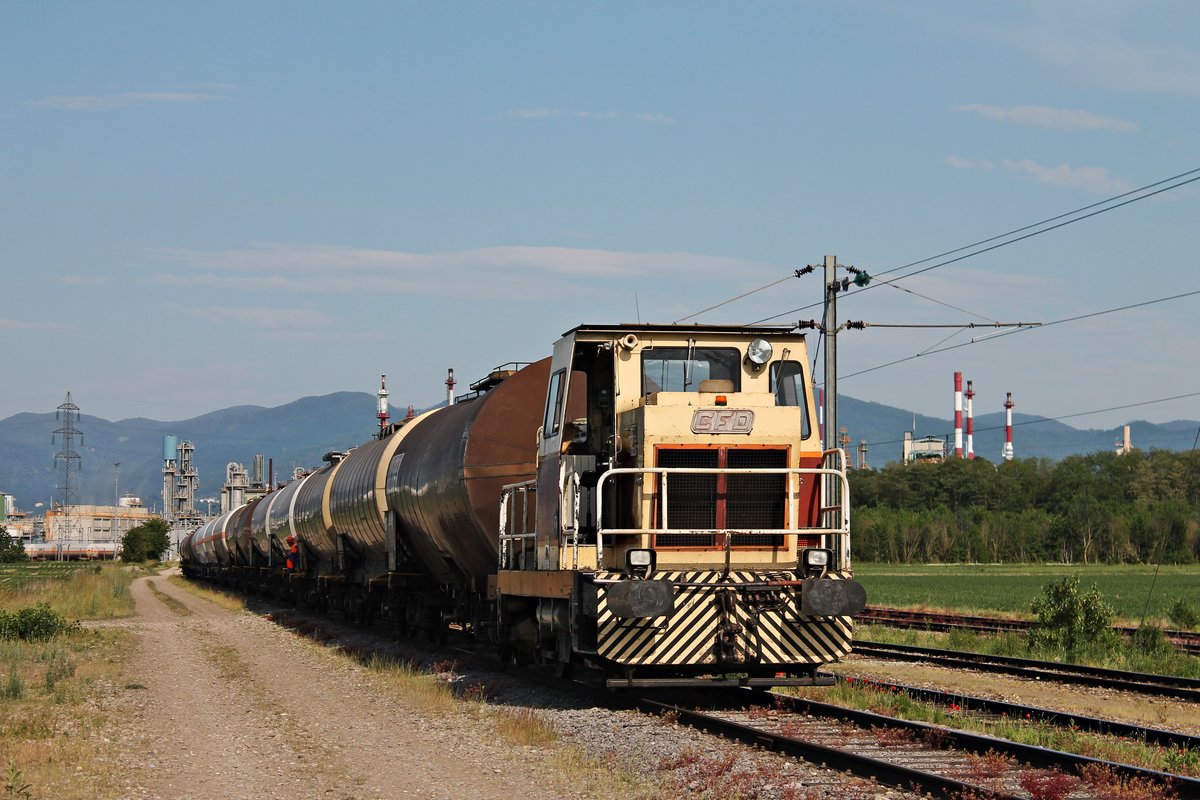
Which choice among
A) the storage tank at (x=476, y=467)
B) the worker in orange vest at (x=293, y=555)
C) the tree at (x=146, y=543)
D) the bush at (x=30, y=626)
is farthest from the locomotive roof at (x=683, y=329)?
the tree at (x=146, y=543)

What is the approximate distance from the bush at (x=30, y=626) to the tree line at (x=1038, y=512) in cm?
6456

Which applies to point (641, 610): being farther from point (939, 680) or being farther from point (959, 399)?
point (959, 399)

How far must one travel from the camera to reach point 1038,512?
102562 mm

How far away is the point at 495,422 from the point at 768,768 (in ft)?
27.3

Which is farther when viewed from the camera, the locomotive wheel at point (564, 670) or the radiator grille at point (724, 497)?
the locomotive wheel at point (564, 670)

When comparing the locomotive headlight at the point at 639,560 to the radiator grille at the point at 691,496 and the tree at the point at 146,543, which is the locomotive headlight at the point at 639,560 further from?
the tree at the point at 146,543

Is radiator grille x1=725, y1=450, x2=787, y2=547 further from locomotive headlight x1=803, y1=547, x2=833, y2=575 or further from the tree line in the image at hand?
the tree line

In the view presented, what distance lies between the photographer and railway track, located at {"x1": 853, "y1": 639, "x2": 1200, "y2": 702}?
49.6 feet

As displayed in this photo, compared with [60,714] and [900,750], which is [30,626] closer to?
[60,714]

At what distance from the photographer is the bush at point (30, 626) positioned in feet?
81.2

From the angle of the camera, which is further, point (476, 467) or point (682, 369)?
point (476, 467)

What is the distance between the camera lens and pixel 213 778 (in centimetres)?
1027

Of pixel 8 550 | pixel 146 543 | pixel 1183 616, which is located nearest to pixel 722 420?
pixel 1183 616

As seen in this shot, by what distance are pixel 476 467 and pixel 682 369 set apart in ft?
14.9
